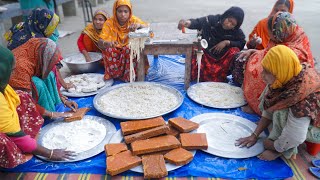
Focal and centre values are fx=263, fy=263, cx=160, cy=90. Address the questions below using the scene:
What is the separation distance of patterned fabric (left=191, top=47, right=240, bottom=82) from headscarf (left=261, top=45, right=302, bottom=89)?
1629 mm

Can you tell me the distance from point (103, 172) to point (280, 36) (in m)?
2.18

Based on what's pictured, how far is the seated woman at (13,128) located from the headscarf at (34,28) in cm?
106

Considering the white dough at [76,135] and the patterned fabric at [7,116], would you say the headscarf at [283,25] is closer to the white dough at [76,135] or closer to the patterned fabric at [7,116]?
the white dough at [76,135]

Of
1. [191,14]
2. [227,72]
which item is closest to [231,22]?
[227,72]

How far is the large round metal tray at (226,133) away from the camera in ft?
7.70

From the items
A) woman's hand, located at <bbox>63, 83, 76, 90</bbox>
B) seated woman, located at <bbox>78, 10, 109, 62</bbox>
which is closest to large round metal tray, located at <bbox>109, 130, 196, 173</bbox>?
woman's hand, located at <bbox>63, 83, 76, 90</bbox>

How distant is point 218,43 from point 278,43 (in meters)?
0.96

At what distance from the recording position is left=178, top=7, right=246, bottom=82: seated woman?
361cm

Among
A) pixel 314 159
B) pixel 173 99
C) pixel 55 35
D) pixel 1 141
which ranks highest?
pixel 55 35

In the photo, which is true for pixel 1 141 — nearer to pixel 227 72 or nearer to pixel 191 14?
pixel 227 72

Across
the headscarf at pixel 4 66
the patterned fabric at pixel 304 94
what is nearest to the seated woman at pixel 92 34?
the headscarf at pixel 4 66

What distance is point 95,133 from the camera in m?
2.60

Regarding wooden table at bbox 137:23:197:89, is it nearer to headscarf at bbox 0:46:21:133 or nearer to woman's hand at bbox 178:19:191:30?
woman's hand at bbox 178:19:191:30

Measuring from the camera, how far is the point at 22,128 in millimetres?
2355
